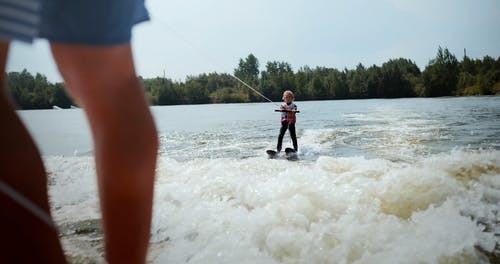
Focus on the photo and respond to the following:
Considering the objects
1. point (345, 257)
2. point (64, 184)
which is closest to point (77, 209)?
point (64, 184)

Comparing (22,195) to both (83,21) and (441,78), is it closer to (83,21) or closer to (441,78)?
(83,21)

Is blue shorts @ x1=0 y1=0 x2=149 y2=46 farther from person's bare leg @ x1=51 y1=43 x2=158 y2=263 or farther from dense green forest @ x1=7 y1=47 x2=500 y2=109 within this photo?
dense green forest @ x1=7 y1=47 x2=500 y2=109

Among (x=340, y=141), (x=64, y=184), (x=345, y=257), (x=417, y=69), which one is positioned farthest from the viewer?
(x=417, y=69)

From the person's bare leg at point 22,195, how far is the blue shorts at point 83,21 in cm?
13

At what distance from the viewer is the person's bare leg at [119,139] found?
2.06 feet

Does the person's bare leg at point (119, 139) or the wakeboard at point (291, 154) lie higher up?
the person's bare leg at point (119, 139)

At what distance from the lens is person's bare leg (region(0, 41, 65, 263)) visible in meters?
0.52

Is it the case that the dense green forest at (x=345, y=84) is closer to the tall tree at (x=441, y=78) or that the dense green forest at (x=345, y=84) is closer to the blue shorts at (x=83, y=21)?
the tall tree at (x=441, y=78)

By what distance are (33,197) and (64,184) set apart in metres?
3.87

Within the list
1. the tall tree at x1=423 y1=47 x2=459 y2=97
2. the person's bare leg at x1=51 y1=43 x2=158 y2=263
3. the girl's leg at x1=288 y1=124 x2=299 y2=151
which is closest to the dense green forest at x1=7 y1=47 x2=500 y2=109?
the tall tree at x1=423 y1=47 x2=459 y2=97

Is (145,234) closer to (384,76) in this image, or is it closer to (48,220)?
(48,220)

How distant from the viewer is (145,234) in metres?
0.71

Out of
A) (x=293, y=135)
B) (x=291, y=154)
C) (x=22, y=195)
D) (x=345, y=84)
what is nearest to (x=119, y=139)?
(x=22, y=195)

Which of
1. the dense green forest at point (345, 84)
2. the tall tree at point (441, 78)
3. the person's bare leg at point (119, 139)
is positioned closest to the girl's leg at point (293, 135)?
the person's bare leg at point (119, 139)
